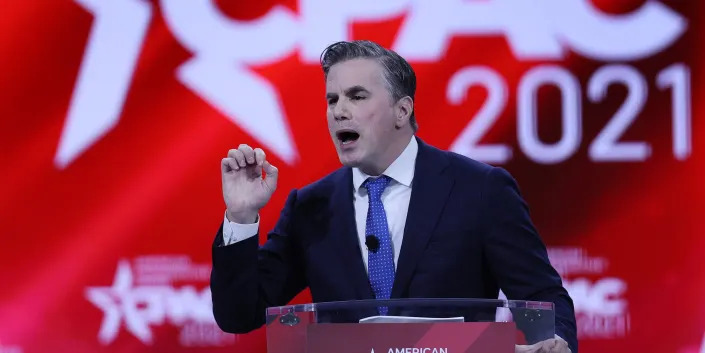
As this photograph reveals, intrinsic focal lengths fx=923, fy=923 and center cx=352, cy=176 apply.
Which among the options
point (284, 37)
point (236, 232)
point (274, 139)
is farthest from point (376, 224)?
point (284, 37)

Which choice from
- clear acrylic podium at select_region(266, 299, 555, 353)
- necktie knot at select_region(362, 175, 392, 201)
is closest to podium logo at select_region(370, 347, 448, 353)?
clear acrylic podium at select_region(266, 299, 555, 353)

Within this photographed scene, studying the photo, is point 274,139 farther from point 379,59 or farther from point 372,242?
point 372,242

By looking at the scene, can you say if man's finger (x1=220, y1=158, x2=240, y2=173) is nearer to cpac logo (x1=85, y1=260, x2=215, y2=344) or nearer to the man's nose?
the man's nose

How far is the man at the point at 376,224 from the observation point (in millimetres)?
1900

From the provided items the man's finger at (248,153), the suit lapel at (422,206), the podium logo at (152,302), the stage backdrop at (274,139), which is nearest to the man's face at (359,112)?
the suit lapel at (422,206)

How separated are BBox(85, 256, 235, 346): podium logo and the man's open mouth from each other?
118 centimetres

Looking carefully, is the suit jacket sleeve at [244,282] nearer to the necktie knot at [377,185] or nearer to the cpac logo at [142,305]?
the necktie knot at [377,185]

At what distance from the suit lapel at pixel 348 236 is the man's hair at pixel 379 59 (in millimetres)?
227

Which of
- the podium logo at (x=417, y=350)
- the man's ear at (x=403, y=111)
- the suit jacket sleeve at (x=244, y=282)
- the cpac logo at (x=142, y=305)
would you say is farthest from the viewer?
the cpac logo at (x=142, y=305)

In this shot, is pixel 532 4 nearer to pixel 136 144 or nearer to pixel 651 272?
pixel 651 272

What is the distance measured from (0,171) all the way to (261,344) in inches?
40.7

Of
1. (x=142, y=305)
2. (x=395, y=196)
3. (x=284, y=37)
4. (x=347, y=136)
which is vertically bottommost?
(x=142, y=305)

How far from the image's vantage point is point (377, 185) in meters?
2.07

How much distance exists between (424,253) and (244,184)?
0.40 meters
